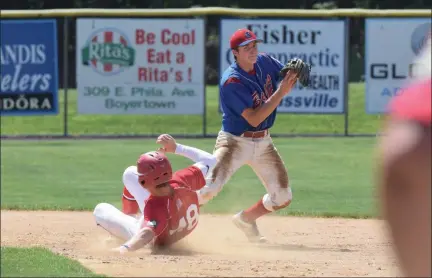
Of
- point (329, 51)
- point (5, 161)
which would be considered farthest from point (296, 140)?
point (5, 161)

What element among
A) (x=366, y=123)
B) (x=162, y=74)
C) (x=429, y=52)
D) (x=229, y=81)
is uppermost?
(x=429, y=52)

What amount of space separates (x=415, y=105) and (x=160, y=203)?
199 inches

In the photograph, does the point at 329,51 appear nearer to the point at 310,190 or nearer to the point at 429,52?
the point at 310,190

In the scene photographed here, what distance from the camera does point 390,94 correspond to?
17.9 metres

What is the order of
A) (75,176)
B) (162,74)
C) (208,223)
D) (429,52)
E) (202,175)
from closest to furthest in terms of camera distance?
(429,52) < (202,175) < (208,223) < (75,176) < (162,74)

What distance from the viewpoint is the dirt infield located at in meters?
6.22

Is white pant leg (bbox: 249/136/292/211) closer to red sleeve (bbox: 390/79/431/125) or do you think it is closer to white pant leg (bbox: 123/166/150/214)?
white pant leg (bbox: 123/166/150/214)

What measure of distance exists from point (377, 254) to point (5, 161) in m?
8.35

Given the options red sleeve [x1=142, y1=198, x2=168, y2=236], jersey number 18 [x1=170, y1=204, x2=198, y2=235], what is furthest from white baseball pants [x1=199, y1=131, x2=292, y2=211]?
red sleeve [x1=142, y1=198, x2=168, y2=236]

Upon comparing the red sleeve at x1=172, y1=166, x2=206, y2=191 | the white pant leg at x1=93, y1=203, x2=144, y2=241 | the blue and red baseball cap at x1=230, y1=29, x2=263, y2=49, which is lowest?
the white pant leg at x1=93, y1=203, x2=144, y2=241

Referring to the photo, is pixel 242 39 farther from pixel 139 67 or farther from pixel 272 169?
pixel 139 67

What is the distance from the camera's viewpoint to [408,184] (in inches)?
67.9

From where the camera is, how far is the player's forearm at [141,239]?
6.56 m

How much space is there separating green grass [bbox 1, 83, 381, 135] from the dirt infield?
917cm
